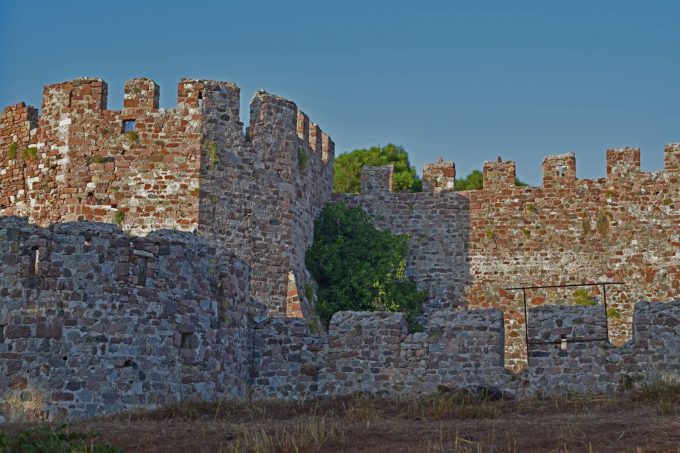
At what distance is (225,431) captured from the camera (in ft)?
41.9

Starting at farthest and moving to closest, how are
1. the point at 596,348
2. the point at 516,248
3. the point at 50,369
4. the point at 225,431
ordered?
1. the point at 516,248
2. the point at 596,348
3. the point at 50,369
4. the point at 225,431

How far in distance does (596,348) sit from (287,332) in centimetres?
502

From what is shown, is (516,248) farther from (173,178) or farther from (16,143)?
(16,143)

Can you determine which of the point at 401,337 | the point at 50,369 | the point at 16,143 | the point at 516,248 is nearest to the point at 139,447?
the point at 50,369

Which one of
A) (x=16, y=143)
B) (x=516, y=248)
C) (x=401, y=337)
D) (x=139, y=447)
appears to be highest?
(x=16, y=143)

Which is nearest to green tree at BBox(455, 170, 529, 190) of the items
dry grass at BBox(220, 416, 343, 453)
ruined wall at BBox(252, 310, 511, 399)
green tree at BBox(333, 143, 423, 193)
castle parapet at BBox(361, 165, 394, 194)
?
green tree at BBox(333, 143, 423, 193)

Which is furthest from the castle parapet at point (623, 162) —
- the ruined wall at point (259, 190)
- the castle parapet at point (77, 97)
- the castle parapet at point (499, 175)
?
the castle parapet at point (77, 97)

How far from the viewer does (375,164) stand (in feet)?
139

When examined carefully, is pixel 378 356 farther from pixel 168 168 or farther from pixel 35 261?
pixel 168 168

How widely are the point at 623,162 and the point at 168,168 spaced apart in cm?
1047

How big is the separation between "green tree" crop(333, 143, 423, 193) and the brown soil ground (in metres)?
24.7

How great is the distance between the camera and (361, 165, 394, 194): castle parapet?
28.8m

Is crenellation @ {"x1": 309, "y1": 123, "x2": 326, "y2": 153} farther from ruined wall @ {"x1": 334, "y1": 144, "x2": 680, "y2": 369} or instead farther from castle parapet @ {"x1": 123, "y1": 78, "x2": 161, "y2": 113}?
castle parapet @ {"x1": 123, "y1": 78, "x2": 161, "y2": 113}

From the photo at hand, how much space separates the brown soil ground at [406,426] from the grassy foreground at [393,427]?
0.04 feet
